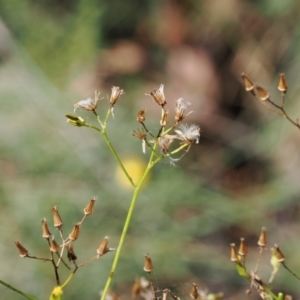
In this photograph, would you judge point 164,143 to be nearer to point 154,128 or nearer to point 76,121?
point 76,121

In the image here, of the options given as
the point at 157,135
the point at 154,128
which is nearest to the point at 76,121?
the point at 157,135

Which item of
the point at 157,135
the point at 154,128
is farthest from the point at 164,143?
the point at 154,128

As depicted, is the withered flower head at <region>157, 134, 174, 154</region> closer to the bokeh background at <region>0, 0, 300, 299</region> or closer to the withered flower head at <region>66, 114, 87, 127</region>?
the withered flower head at <region>66, 114, 87, 127</region>

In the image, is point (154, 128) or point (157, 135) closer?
point (157, 135)

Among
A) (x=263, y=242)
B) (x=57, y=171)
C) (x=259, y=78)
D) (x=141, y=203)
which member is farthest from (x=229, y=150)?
(x=263, y=242)

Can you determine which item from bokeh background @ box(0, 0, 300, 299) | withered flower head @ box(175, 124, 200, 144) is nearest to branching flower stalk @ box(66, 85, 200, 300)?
withered flower head @ box(175, 124, 200, 144)

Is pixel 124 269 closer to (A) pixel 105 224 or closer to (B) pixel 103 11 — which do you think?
(A) pixel 105 224

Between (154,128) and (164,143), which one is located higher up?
(154,128)

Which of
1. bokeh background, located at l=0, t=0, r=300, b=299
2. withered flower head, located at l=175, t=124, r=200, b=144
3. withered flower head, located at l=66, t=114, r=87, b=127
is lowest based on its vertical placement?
withered flower head, located at l=175, t=124, r=200, b=144
